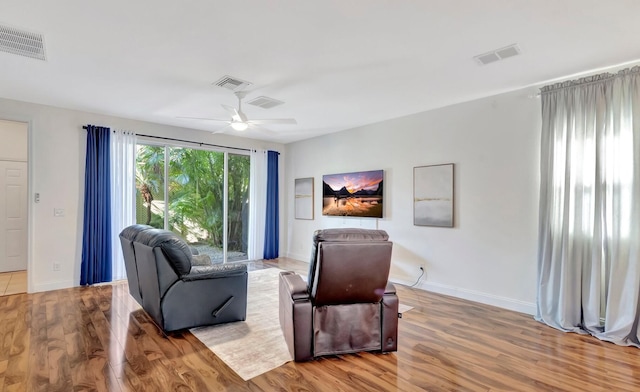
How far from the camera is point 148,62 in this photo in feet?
10.2

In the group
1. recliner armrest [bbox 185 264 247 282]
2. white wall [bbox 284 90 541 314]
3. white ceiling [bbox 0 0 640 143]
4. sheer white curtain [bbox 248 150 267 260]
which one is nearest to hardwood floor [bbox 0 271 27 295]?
white ceiling [bbox 0 0 640 143]

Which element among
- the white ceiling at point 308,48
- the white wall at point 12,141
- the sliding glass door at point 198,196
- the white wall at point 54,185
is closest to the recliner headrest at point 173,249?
the white ceiling at point 308,48

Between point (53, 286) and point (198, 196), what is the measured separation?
2514mm

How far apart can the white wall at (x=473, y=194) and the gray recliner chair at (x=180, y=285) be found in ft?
9.02

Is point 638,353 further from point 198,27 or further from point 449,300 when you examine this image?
point 198,27

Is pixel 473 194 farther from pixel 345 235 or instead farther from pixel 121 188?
pixel 121 188

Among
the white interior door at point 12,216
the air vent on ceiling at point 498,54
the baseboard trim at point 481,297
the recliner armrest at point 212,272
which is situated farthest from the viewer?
the white interior door at point 12,216

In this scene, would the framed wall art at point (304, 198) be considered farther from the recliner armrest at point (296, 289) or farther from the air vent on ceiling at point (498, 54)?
the air vent on ceiling at point (498, 54)

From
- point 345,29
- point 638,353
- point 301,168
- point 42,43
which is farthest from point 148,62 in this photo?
point 638,353

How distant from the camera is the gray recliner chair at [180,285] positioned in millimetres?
3002

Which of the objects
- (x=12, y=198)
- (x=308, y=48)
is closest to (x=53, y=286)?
(x=12, y=198)

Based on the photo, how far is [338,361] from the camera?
2596 millimetres

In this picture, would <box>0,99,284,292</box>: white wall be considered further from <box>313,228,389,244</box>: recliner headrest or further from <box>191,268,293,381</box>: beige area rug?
<box>313,228,389,244</box>: recliner headrest

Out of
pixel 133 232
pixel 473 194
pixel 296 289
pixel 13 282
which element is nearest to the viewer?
pixel 296 289
